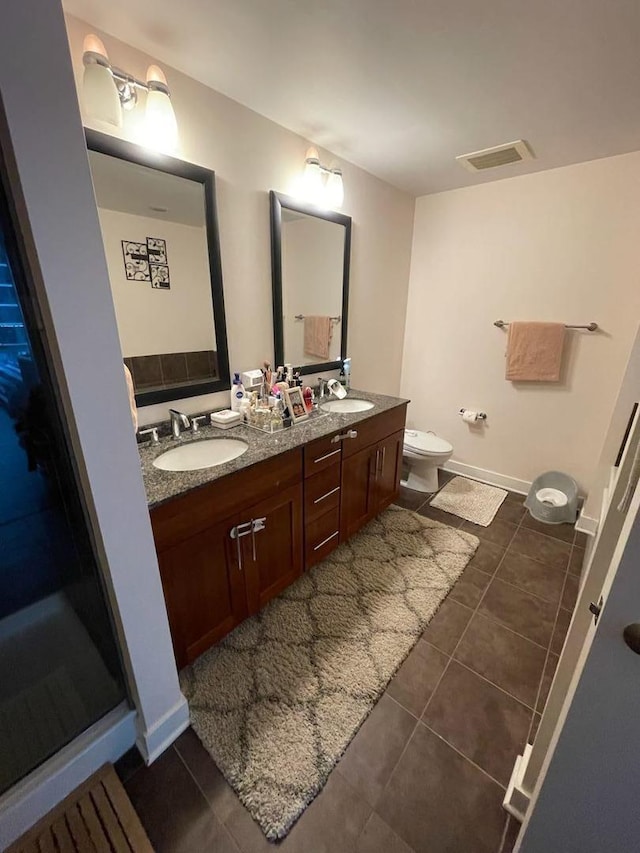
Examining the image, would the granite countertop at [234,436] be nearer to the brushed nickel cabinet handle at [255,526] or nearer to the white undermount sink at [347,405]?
the white undermount sink at [347,405]

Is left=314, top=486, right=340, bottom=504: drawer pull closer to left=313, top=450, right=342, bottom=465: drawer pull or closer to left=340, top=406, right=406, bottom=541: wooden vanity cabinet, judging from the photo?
left=340, top=406, right=406, bottom=541: wooden vanity cabinet

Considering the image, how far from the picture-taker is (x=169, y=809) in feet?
3.41

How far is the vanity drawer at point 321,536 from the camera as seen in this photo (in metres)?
1.82

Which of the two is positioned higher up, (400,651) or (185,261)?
(185,261)

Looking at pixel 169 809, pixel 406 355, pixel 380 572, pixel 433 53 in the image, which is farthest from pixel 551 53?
pixel 169 809

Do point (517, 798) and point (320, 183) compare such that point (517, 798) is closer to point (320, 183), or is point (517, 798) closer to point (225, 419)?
point (225, 419)

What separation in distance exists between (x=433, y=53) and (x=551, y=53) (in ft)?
1.41

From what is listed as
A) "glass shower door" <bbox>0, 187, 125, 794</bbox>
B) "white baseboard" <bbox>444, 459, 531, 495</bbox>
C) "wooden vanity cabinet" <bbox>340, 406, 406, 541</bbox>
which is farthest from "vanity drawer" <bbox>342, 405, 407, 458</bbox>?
"glass shower door" <bbox>0, 187, 125, 794</bbox>

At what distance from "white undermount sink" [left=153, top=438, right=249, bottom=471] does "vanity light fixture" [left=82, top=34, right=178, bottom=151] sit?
1221mm

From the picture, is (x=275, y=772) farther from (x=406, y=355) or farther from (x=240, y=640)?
(x=406, y=355)

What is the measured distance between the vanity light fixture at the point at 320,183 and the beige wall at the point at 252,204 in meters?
0.07

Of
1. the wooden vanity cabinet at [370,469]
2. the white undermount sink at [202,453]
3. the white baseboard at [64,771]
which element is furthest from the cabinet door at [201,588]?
the wooden vanity cabinet at [370,469]

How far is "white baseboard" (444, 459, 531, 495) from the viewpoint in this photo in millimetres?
2867

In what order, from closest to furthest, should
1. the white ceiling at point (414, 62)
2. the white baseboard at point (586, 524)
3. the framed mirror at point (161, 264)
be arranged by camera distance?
1. the white ceiling at point (414, 62)
2. the framed mirror at point (161, 264)
3. the white baseboard at point (586, 524)
